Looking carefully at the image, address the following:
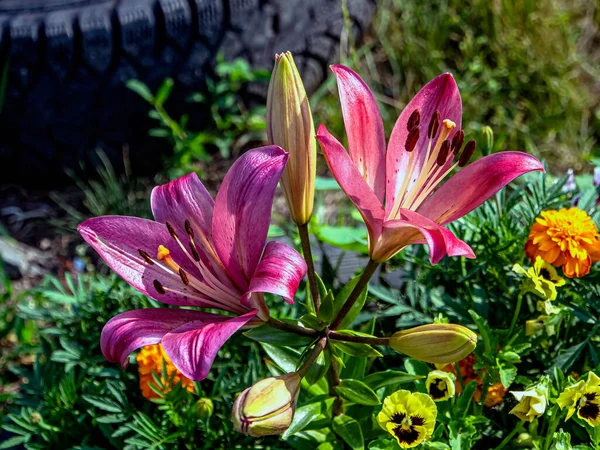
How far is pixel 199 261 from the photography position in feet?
3.44

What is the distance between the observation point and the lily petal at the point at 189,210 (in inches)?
42.3

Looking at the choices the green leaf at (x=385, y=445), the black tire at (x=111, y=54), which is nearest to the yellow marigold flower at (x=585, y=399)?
the green leaf at (x=385, y=445)

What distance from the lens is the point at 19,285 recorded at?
7.60ft

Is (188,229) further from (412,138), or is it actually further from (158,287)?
(412,138)

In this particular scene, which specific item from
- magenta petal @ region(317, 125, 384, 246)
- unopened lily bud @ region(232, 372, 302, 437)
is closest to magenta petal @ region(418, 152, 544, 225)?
magenta petal @ region(317, 125, 384, 246)

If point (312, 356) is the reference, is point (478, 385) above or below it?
below

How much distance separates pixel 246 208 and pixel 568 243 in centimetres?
50

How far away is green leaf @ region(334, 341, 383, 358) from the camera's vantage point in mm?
1007

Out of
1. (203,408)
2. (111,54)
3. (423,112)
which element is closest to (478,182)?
(423,112)

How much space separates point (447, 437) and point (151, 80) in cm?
153

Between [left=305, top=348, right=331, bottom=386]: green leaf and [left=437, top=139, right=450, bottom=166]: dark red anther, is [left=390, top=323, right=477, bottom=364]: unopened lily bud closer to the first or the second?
[left=305, top=348, right=331, bottom=386]: green leaf

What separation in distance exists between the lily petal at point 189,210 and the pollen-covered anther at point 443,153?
0.33m

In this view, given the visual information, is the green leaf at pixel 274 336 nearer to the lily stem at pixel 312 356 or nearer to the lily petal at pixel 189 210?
the lily stem at pixel 312 356

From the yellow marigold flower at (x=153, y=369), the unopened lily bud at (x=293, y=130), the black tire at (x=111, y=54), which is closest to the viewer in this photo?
the unopened lily bud at (x=293, y=130)
